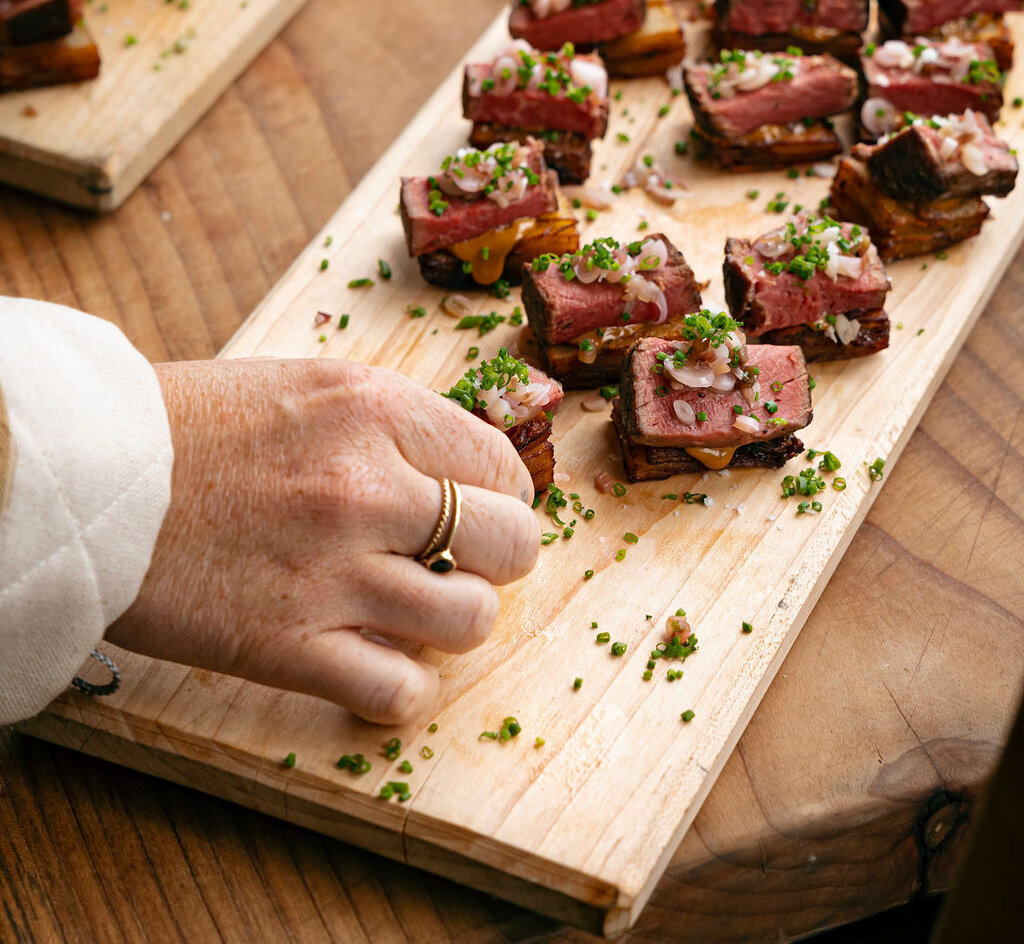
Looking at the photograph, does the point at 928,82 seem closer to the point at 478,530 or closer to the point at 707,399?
the point at 707,399

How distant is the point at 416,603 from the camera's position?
257 cm

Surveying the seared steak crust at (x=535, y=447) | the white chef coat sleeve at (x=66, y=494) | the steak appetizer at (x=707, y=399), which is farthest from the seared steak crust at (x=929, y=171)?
the white chef coat sleeve at (x=66, y=494)

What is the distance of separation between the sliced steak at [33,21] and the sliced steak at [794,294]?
261 cm

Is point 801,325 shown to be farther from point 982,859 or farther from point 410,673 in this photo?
point 982,859

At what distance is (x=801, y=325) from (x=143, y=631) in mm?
2120

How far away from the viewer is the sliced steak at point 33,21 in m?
4.04

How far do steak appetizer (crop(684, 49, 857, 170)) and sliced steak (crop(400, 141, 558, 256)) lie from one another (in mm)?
823

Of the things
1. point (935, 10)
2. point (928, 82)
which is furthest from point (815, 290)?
point (935, 10)

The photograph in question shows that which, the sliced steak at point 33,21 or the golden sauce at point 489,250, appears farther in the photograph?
the sliced steak at point 33,21

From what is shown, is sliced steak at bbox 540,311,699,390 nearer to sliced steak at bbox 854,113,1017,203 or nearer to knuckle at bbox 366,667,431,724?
sliced steak at bbox 854,113,1017,203

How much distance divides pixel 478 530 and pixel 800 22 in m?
2.82

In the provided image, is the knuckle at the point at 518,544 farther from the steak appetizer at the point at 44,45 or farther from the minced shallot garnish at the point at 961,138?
the steak appetizer at the point at 44,45

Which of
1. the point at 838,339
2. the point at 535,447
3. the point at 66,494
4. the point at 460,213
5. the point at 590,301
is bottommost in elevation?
the point at 838,339

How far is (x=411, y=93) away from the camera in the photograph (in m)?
4.63
